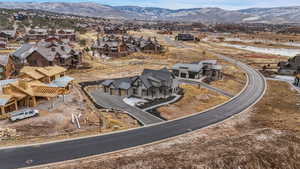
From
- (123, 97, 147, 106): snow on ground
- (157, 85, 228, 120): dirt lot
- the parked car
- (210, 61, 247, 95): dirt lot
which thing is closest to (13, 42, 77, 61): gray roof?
(123, 97, 147, 106): snow on ground

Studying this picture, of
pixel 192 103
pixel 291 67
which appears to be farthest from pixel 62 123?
pixel 291 67

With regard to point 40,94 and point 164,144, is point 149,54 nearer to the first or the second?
point 40,94

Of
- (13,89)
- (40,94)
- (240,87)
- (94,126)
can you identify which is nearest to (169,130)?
(94,126)

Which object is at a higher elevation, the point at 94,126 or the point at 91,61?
the point at 91,61

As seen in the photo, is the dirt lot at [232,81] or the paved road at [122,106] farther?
the dirt lot at [232,81]

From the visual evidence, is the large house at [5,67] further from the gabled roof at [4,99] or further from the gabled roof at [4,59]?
the gabled roof at [4,99]

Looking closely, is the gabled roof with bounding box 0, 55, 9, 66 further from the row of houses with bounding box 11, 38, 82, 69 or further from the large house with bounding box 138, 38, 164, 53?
the large house with bounding box 138, 38, 164, 53

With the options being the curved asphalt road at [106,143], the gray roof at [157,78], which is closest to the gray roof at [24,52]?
the gray roof at [157,78]
